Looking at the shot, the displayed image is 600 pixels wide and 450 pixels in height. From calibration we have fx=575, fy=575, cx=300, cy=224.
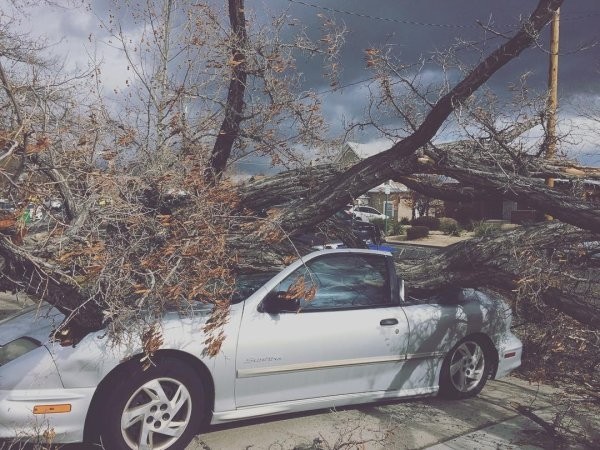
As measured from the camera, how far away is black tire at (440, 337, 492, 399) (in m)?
5.38

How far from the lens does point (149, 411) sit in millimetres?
3799

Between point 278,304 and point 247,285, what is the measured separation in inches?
18.5

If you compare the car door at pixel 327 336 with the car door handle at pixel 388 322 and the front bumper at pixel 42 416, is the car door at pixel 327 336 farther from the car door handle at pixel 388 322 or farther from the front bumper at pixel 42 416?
the front bumper at pixel 42 416

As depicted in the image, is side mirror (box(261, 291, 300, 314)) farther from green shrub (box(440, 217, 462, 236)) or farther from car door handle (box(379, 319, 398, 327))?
green shrub (box(440, 217, 462, 236))

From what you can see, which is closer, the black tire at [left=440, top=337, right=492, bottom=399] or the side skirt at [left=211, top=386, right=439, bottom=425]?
the side skirt at [left=211, top=386, right=439, bottom=425]

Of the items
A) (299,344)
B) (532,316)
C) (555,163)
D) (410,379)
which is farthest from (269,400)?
(555,163)

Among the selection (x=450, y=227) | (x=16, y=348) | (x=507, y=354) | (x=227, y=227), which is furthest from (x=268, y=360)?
(x=450, y=227)

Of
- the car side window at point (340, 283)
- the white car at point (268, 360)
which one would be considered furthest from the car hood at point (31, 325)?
the car side window at point (340, 283)

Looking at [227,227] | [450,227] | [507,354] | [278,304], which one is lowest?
[507,354]

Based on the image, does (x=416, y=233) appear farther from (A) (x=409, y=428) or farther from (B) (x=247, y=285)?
(B) (x=247, y=285)

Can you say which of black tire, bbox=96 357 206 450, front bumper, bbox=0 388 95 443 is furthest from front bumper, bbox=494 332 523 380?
front bumper, bbox=0 388 95 443

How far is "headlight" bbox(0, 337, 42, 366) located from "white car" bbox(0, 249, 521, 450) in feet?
0.04

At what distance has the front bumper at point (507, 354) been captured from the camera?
5.66m

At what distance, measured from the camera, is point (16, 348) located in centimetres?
395
